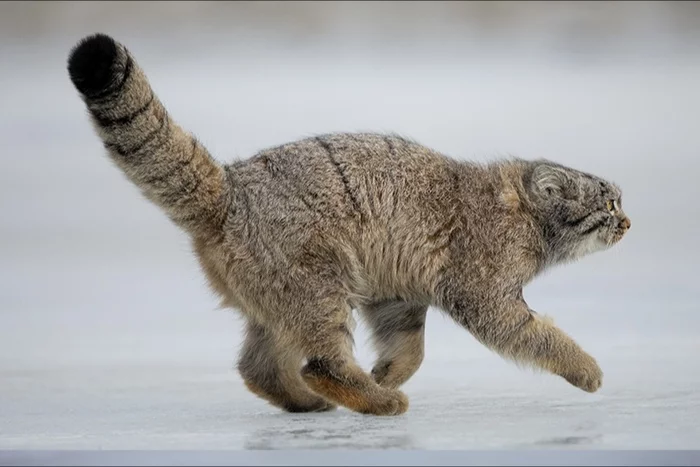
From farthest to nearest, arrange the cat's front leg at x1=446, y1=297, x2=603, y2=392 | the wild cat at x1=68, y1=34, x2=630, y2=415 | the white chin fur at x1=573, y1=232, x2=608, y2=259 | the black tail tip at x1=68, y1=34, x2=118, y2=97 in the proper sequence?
1. the white chin fur at x1=573, y1=232, x2=608, y2=259
2. the cat's front leg at x1=446, y1=297, x2=603, y2=392
3. the wild cat at x1=68, y1=34, x2=630, y2=415
4. the black tail tip at x1=68, y1=34, x2=118, y2=97

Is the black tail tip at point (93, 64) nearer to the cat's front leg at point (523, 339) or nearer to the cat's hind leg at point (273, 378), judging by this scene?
the cat's hind leg at point (273, 378)

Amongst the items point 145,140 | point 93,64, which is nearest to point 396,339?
point 145,140

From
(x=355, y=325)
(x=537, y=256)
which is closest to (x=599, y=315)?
(x=537, y=256)

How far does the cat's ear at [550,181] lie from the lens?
8.96 metres

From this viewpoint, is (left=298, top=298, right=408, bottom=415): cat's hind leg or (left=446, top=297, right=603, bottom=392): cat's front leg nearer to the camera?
(left=298, top=298, right=408, bottom=415): cat's hind leg

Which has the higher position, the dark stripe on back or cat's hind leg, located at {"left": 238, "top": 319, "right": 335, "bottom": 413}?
the dark stripe on back

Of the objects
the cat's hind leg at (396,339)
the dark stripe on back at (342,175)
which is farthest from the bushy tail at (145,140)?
the cat's hind leg at (396,339)

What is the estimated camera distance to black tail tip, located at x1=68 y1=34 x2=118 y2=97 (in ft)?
24.8

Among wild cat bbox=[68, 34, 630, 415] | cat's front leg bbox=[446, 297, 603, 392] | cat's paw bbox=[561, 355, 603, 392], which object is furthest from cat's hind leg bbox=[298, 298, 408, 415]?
cat's paw bbox=[561, 355, 603, 392]

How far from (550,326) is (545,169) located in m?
1.07

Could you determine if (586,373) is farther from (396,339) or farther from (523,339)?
(396,339)

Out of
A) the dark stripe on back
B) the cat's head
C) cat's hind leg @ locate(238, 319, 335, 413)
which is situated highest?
the dark stripe on back

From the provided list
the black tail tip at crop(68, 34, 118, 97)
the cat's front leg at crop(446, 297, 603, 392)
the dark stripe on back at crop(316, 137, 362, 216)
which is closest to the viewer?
the black tail tip at crop(68, 34, 118, 97)

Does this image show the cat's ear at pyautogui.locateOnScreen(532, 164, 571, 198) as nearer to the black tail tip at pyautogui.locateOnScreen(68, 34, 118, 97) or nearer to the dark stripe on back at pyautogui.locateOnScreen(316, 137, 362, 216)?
the dark stripe on back at pyautogui.locateOnScreen(316, 137, 362, 216)
